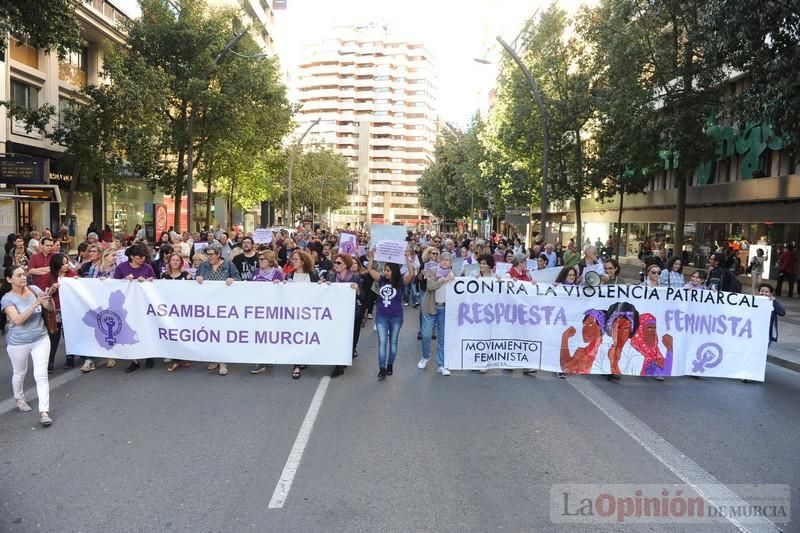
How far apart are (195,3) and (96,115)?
8564 millimetres

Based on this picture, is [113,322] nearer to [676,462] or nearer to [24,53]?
[676,462]

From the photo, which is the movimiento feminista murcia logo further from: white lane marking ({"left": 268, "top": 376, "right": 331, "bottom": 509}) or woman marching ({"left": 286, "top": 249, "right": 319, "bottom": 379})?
white lane marking ({"left": 268, "top": 376, "right": 331, "bottom": 509})

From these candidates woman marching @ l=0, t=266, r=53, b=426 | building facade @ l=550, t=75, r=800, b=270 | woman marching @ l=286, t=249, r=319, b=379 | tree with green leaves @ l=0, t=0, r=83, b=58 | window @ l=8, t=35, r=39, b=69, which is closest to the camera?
woman marching @ l=0, t=266, r=53, b=426

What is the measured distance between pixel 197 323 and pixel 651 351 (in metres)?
6.21

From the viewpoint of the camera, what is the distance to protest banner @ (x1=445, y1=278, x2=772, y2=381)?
351 inches

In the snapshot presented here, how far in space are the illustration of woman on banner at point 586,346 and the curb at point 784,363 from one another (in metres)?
3.63

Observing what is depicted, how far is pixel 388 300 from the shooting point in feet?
28.0

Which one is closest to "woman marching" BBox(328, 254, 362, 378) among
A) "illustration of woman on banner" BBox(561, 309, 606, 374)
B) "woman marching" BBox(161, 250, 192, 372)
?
"woman marching" BBox(161, 250, 192, 372)

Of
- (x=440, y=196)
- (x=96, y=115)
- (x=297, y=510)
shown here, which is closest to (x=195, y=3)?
(x=96, y=115)

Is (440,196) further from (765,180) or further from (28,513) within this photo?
(28,513)

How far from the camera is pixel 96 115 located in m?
21.5

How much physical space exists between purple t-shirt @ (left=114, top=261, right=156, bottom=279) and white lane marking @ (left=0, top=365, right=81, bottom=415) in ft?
4.58

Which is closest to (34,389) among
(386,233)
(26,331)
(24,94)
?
(26,331)

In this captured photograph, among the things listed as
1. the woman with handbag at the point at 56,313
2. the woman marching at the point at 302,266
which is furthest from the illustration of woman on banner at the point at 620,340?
the woman with handbag at the point at 56,313
